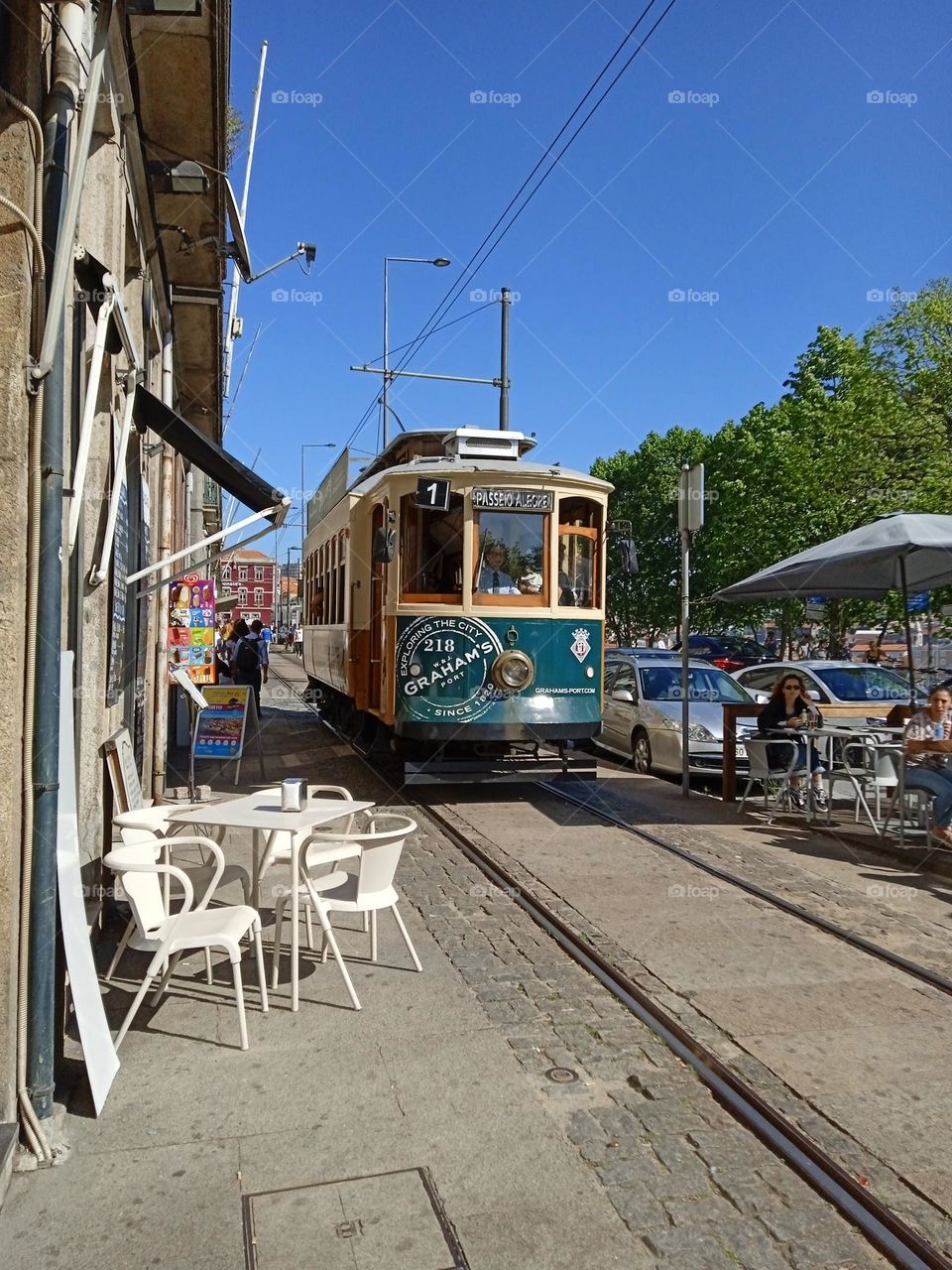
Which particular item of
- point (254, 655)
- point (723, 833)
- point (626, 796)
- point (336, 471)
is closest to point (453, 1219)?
point (723, 833)

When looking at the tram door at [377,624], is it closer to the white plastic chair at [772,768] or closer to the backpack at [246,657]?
the white plastic chair at [772,768]

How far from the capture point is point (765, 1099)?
154 inches

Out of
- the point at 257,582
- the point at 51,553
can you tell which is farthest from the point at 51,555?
the point at 257,582

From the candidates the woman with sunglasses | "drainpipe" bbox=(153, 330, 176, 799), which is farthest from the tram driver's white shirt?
"drainpipe" bbox=(153, 330, 176, 799)

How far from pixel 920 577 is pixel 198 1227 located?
30.8 ft

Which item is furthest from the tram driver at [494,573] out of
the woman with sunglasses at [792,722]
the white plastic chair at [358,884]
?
the white plastic chair at [358,884]

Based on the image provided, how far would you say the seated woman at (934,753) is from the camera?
7.81 m

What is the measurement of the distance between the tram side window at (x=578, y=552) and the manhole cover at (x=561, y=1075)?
6470 mm

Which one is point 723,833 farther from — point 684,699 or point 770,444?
point 770,444

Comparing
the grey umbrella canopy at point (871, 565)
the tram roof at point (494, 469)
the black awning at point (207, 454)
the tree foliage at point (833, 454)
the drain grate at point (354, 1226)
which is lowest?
the drain grate at point (354, 1226)

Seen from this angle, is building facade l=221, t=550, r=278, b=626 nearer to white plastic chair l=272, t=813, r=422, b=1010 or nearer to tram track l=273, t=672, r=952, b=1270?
tram track l=273, t=672, r=952, b=1270

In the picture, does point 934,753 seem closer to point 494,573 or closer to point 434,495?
point 494,573

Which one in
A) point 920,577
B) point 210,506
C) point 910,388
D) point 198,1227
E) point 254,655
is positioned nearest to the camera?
point 198,1227

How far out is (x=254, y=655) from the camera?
16.8m
